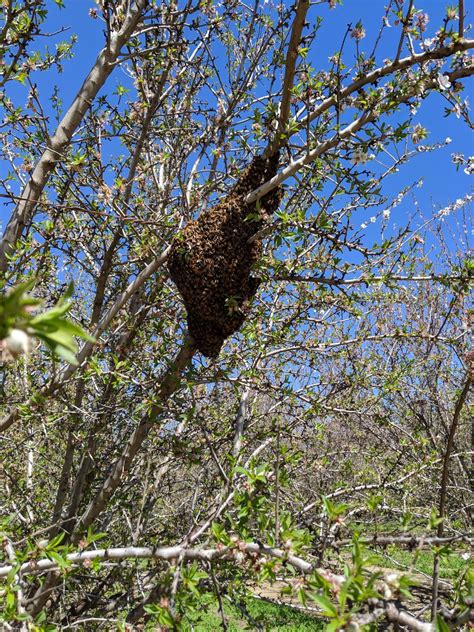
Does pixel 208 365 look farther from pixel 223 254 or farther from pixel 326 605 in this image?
pixel 326 605

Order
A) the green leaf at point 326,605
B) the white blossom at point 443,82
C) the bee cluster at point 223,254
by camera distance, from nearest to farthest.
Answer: the green leaf at point 326,605 < the white blossom at point 443,82 < the bee cluster at point 223,254

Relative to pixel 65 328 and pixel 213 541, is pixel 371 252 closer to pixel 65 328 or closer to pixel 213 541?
pixel 213 541

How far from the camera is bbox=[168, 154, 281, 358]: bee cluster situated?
2.95m

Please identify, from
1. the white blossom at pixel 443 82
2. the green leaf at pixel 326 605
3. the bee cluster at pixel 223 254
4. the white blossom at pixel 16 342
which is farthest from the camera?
the bee cluster at pixel 223 254

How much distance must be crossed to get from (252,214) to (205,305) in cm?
64

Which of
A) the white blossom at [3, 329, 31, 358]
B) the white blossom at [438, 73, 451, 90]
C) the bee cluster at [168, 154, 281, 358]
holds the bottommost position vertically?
the white blossom at [3, 329, 31, 358]

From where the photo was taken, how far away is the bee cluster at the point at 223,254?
295cm

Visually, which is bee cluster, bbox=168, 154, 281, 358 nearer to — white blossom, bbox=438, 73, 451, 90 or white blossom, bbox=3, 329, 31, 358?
white blossom, bbox=438, 73, 451, 90

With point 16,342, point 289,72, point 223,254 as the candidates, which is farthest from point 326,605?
point 289,72

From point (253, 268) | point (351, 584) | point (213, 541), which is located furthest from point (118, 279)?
point (351, 584)

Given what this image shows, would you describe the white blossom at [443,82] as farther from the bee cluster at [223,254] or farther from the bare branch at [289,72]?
the bee cluster at [223,254]

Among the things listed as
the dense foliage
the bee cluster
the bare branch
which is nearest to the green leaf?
the dense foliage

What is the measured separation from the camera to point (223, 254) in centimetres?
294

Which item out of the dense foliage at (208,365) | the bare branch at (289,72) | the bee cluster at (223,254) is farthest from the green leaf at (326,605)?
the bare branch at (289,72)
